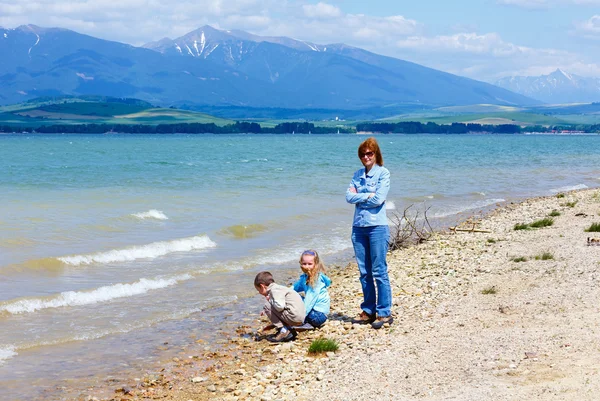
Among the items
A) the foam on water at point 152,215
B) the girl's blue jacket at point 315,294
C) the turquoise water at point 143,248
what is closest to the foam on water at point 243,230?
the turquoise water at point 143,248

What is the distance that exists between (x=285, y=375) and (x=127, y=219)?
18.9m

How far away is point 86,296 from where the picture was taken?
14203 mm

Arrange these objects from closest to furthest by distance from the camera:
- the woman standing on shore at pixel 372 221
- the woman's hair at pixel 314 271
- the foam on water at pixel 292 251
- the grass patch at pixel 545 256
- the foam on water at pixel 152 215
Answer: the woman standing on shore at pixel 372 221
the woman's hair at pixel 314 271
the grass patch at pixel 545 256
the foam on water at pixel 292 251
the foam on water at pixel 152 215

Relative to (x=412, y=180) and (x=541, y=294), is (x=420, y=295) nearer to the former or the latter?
(x=541, y=294)

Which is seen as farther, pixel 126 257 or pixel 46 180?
pixel 46 180

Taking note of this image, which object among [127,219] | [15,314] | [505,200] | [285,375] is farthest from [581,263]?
[505,200]

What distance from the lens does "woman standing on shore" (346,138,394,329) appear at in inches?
392

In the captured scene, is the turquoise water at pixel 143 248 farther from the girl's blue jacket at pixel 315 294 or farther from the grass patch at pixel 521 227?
the grass patch at pixel 521 227

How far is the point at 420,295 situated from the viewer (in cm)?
1237

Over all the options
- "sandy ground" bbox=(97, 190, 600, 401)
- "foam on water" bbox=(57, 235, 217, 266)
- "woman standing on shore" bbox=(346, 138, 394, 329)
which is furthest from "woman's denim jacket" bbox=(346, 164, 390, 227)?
"foam on water" bbox=(57, 235, 217, 266)

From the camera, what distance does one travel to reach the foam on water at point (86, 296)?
1343cm

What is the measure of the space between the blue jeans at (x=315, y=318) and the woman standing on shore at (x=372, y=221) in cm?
79

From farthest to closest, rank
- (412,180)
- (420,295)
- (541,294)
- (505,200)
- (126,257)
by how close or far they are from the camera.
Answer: (412,180) → (505,200) → (126,257) → (420,295) → (541,294)

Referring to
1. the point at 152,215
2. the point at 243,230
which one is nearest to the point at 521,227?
the point at 243,230
